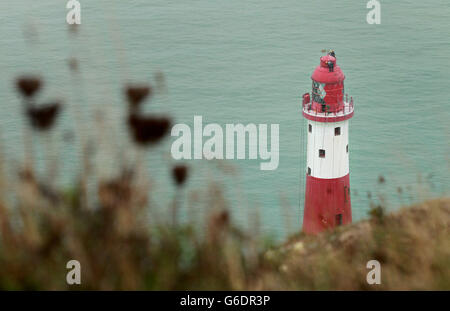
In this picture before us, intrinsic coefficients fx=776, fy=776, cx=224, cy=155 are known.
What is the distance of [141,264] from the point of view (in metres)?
3.62

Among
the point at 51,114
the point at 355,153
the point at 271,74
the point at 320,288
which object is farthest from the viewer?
the point at 271,74

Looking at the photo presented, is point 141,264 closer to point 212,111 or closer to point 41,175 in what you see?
point 41,175

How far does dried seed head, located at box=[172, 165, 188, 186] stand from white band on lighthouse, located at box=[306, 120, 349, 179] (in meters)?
16.2

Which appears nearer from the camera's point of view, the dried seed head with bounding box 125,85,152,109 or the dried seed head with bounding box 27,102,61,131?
the dried seed head with bounding box 27,102,61,131

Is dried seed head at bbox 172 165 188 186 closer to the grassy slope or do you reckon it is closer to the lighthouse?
the grassy slope

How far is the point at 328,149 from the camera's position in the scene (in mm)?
Answer: 19438

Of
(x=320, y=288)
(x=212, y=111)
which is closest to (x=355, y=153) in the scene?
(x=212, y=111)

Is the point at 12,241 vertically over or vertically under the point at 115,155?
under

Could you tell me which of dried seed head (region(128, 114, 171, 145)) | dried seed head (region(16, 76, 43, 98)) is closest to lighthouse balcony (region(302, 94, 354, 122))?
dried seed head (region(16, 76, 43, 98))

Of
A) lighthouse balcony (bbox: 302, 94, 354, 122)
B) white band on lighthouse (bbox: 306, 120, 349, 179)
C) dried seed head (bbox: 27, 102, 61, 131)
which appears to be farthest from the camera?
white band on lighthouse (bbox: 306, 120, 349, 179)

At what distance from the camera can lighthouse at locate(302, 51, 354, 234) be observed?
63.2 ft

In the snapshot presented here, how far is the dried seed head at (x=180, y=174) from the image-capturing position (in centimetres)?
325

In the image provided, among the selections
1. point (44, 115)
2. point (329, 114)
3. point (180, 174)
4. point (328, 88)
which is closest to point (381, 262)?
point (180, 174)
